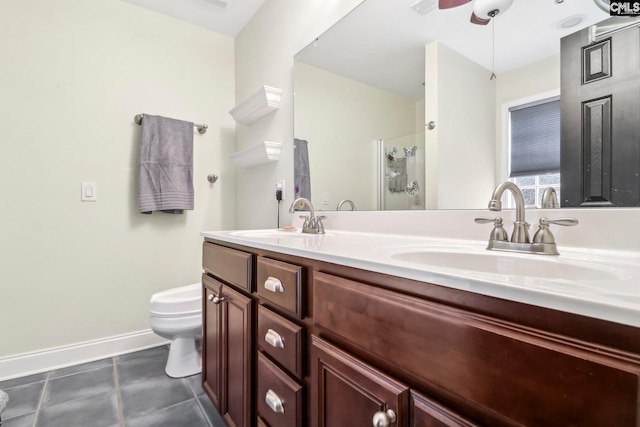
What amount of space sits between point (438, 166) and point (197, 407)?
5.03 ft

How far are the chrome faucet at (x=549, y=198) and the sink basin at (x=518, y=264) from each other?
0.67ft

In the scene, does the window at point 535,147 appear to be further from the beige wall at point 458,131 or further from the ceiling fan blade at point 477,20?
the ceiling fan blade at point 477,20

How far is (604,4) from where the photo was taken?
76 cm

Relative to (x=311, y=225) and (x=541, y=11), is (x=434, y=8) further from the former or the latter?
(x=311, y=225)

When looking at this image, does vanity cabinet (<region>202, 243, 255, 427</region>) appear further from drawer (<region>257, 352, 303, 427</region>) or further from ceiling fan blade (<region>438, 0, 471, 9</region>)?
ceiling fan blade (<region>438, 0, 471, 9</region>)

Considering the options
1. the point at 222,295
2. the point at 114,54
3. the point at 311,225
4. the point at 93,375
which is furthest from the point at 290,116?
the point at 93,375

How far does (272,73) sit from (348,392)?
6.40 feet

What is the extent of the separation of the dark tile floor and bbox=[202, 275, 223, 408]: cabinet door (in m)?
0.15

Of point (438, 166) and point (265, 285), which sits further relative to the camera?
point (438, 166)

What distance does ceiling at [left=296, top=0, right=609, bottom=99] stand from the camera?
0.85 meters

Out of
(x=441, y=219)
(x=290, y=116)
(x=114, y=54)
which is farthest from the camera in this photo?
(x=114, y=54)

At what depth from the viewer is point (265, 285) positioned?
0.92 m

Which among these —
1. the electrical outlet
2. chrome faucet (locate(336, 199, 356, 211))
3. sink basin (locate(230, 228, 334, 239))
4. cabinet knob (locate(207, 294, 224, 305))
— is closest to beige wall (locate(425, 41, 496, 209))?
chrome faucet (locate(336, 199, 356, 211))

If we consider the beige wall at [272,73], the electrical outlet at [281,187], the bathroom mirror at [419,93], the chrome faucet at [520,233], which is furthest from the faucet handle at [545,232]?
the electrical outlet at [281,187]
